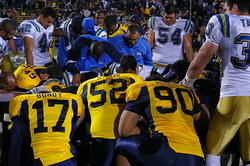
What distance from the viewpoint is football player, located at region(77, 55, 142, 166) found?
3.42 m

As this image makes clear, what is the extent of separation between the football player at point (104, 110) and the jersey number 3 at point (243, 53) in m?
1.03

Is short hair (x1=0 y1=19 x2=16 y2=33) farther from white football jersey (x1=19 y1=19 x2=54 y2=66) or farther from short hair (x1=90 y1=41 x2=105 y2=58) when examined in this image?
short hair (x1=90 y1=41 x2=105 y2=58)

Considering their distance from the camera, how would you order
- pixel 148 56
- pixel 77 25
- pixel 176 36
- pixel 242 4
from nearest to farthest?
pixel 242 4, pixel 176 36, pixel 77 25, pixel 148 56

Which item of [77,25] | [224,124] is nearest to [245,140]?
[224,124]

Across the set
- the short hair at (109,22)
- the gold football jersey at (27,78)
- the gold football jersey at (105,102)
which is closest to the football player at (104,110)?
the gold football jersey at (105,102)

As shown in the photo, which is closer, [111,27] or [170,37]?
[170,37]

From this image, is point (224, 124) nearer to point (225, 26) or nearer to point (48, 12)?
point (225, 26)

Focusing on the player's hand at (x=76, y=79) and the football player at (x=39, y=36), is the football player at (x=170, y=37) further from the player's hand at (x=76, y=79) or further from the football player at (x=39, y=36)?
the football player at (x=39, y=36)

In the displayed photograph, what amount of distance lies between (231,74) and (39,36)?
143 inches

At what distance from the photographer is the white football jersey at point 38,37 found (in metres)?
5.76

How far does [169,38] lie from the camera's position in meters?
5.71

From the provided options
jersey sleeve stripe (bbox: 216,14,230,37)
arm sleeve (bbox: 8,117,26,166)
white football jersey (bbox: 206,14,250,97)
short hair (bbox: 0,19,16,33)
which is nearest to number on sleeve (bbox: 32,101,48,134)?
arm sleeve (bbox: 8,117,26,166)

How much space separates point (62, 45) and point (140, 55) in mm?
1337

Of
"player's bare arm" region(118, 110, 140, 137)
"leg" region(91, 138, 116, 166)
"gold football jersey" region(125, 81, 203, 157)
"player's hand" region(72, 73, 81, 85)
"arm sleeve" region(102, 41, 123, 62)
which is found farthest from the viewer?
"arm sleeve" region(102, 41, 123, 62)
